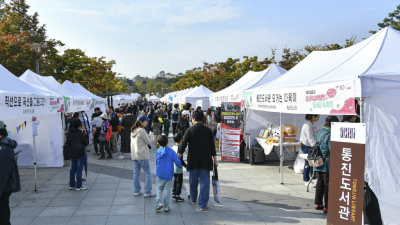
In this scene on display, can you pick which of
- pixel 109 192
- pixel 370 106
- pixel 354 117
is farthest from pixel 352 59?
pixel 109 192

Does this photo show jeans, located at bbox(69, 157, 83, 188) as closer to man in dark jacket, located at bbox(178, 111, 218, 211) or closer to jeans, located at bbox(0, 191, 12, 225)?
jeans, located at bbox(0, 191, 12, 225)

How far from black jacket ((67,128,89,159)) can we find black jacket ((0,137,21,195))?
2.18 m

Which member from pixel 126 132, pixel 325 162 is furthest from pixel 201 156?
pixel 126 132

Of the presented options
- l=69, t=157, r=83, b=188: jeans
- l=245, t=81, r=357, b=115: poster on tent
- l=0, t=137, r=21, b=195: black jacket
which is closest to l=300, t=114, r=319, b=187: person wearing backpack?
l=245, t=81, r=357, b=115: poster on tent

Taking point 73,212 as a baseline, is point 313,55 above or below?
above

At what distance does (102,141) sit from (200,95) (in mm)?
10138

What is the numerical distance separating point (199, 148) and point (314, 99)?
6.89ft

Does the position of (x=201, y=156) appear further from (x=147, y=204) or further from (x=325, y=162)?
(x=325, y=162)

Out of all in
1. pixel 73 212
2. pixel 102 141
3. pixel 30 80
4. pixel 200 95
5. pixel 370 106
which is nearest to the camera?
pixel 370 106

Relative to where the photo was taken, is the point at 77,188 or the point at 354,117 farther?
the point at 77,188

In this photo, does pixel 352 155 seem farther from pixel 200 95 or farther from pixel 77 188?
pixel 200 95

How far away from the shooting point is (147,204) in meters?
5.49

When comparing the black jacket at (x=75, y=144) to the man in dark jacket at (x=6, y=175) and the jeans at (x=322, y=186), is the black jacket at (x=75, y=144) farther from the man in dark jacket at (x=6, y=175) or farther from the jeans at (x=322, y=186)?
the jeans at (x=322, y=186)

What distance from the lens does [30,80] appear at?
8.94m
